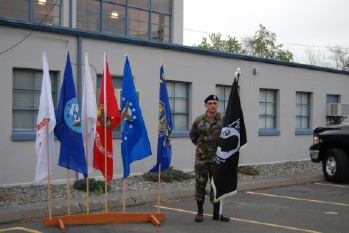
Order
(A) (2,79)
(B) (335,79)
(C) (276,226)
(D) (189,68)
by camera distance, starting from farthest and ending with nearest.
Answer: (B) (335,79), (D) (189,68), (A) (2,79), (C) (276,226)

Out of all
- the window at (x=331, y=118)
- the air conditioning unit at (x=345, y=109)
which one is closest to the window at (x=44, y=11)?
the window at (x=331, y=118)

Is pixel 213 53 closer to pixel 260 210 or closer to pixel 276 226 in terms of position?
pixel 260 210

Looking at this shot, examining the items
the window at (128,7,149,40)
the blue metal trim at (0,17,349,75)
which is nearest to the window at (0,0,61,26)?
the window at (128,7,149,40)

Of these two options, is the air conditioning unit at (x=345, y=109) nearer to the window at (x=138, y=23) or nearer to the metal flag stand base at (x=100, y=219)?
the window at (x=138, y=23)

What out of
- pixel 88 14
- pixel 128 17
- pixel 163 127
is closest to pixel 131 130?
pixel 163 127

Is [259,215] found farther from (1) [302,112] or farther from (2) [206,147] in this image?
(1) [302,112]

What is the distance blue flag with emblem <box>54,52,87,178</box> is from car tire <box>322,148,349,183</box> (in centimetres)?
769

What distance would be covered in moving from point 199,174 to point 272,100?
10.1 metres

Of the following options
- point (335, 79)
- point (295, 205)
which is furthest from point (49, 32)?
point (335, 79)

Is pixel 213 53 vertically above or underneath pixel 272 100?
above

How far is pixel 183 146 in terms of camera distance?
595 inches

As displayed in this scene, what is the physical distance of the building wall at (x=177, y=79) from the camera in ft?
38.4

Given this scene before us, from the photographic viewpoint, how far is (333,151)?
14.3 metres

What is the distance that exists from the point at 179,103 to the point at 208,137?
658cm
